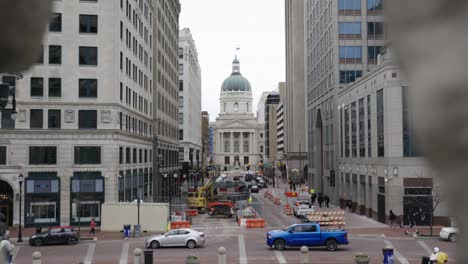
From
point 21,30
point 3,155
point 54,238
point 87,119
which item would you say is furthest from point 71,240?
point 21,30

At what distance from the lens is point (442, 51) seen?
151 centimetres

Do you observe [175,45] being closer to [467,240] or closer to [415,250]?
[415,250]

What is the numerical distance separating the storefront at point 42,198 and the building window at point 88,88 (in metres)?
6.82

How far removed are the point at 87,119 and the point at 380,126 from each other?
77.3ft

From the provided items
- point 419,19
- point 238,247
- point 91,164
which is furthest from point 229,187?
point 419,19

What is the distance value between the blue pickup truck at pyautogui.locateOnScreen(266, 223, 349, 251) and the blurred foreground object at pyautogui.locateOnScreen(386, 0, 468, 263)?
99.3 ft

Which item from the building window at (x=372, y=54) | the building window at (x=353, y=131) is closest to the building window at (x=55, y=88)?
the building window at (x=353, y=131)

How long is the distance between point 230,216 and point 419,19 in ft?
171

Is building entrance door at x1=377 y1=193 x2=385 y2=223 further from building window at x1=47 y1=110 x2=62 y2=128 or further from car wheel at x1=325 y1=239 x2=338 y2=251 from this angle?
building window at x1=47 y1=110 x2=62 y2=128

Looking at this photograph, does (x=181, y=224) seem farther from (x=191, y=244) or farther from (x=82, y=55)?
(x=82, y=55)

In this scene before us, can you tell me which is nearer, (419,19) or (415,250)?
(419,19)

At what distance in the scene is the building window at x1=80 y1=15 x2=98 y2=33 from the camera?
1827 inches

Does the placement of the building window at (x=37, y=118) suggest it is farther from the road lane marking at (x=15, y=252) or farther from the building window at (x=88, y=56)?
the road lane marking at (x=15, y=252)

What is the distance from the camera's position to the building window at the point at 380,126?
146 feet
